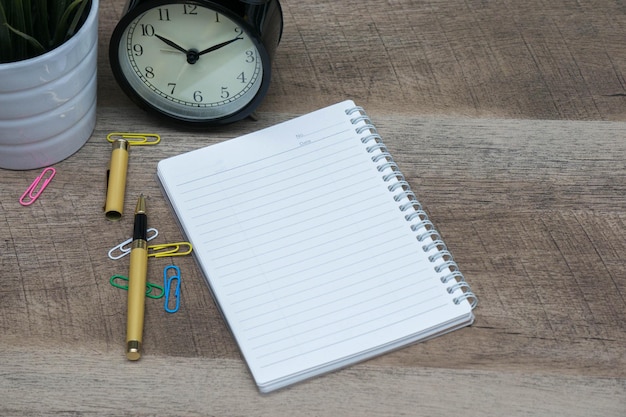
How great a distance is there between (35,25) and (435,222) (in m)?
0.55

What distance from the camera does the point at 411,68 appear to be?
53.1 inches

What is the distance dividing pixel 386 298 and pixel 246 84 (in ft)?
1.13

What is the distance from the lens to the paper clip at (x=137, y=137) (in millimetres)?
1221

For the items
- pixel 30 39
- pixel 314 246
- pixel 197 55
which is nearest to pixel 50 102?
pixel 30 39

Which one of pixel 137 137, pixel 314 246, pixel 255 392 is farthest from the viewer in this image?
pixel 137 137

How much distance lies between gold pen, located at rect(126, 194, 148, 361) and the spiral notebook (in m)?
0.05

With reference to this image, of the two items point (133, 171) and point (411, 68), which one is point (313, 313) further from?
point (411, 68)

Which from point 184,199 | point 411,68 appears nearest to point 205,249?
point 184,199

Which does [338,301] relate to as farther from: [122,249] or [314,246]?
[122,249]

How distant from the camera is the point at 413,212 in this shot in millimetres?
1140

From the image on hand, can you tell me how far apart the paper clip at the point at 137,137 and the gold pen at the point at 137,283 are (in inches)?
4.5

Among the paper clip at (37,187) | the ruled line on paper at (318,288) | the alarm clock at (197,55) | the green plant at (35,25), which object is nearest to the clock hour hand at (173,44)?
the alarm clock at (197,55)

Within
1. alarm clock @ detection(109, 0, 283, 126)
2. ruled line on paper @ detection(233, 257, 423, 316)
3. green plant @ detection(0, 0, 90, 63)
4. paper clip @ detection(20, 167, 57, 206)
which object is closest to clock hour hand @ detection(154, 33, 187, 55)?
alarm clock @ detection(109, 0, 283, 126)

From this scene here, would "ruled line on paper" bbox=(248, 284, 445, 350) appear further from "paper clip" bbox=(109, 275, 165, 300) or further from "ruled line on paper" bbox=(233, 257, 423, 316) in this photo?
"paper clip" bbox=(109, 275, 165, 300)
